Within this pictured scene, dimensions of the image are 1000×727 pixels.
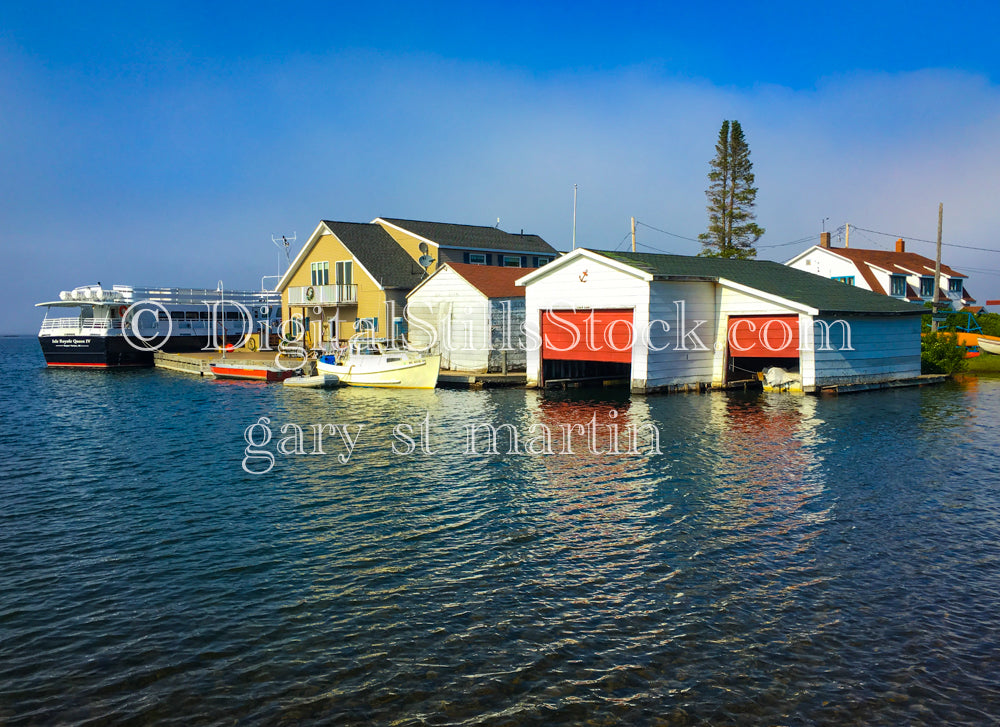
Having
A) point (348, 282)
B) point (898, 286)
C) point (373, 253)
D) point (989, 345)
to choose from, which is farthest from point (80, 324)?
point (898, 286)

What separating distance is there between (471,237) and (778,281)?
28.7 meters

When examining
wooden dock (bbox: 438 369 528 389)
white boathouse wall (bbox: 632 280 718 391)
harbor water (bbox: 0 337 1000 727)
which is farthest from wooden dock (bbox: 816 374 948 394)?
wooden dock (bbox: 438 369 528 389)

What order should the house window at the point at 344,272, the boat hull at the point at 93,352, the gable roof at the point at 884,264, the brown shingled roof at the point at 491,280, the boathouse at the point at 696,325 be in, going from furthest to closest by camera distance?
1. the gable roof at the point at 884,264
2. the boat hull at the point at 93,352
3. the house window at the point at 344,272
4. the brown shingled roof at the point at 491,280
5. the boathouse at the point at 696,325

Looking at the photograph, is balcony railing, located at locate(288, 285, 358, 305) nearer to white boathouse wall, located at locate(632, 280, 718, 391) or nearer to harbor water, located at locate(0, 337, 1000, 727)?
white boathouse wall, located at locate(632, 280, 718, 391)

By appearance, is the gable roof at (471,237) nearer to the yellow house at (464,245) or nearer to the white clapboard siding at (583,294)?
the yellow house at (464,245)

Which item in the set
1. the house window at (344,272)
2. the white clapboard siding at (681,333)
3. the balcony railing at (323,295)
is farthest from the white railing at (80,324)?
the white clapboard siding at (681,333)

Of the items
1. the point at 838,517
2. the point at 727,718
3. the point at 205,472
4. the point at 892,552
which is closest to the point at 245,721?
the point at 727,718

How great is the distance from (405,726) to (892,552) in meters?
9.45

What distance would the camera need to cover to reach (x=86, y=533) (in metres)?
14.6

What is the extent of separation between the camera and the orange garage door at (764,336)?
→ 35844mm

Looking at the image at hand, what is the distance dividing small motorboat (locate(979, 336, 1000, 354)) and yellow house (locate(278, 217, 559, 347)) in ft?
113

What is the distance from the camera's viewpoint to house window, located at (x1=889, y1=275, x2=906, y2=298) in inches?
2817

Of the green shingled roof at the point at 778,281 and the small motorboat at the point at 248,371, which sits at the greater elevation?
the green shingled roof at the point at 778,281

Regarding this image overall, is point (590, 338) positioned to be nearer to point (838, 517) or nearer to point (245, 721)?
point (838, 517)
